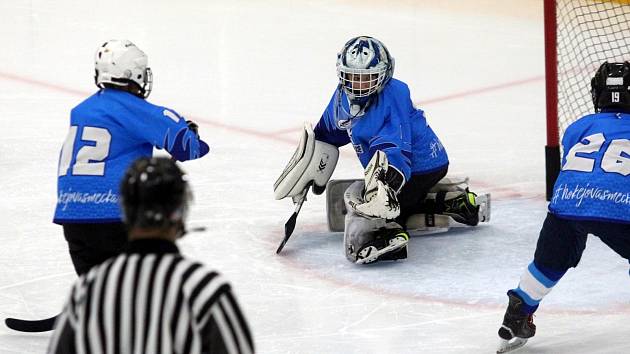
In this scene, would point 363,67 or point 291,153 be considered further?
point 291,153

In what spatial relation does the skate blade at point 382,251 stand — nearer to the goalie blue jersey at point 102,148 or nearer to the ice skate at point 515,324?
the ice skate at point 515,324

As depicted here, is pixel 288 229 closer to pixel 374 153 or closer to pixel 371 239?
pixel 371 239

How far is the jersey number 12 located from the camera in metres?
3.74

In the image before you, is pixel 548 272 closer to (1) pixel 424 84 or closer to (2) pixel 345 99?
(2) pixel 345 99

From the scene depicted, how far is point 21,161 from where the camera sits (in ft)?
21.1

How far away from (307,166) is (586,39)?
11.8 ft

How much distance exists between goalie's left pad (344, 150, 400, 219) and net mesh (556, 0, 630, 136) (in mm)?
2764

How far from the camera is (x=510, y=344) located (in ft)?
13.5

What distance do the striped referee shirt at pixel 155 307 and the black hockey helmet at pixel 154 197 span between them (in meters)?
0.04

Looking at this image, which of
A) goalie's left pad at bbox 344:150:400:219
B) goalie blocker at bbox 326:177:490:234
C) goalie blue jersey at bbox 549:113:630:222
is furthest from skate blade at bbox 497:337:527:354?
goalie blocker at bbox 326:177:490:234

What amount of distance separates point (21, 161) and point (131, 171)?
4320 millimetres

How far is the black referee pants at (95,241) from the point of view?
148 inches

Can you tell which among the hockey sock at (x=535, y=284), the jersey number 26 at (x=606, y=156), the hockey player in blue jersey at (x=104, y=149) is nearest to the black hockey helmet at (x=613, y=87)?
the jersey number 26 at (x=606, y=156)

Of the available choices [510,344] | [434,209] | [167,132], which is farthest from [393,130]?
[167,132]
